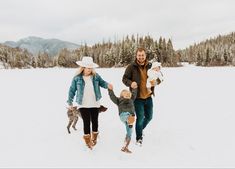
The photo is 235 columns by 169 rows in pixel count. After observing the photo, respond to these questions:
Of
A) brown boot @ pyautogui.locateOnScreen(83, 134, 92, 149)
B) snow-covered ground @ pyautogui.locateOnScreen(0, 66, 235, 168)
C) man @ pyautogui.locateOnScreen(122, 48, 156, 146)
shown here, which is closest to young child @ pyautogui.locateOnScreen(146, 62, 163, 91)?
man @ pyautogui.locateOnScreen(122, 48, 156, 146)

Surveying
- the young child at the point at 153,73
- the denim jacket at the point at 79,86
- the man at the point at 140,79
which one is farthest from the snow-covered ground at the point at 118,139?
the young child at the point at 153,73

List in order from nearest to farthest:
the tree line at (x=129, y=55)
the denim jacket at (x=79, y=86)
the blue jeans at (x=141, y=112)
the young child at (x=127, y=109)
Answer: the young child at (x=127, y=109) → the denim jacket at (x=79, y=86) → the blue jeans at (x=141, y=112) → the tree line at (x=129, y=55)

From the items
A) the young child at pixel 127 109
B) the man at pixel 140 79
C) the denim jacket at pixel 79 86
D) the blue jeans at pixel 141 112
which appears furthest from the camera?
the blue jeans at pixel 141 112

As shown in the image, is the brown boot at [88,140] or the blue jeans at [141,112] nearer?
the brown boot at [88,140]

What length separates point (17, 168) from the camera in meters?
6.39

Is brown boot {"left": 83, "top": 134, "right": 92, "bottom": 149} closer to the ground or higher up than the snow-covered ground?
higher up

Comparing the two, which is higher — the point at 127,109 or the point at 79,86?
the point at 79,86

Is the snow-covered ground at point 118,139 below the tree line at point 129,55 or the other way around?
below

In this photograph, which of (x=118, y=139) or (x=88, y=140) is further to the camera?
(x=118, y=139)

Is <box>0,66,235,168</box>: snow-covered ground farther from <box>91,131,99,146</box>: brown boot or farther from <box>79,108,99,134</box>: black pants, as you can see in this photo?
<box>79,108,99,134</box>: black pants

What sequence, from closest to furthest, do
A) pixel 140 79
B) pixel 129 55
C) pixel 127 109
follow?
pixel 127 109, pixel 140 79, pixel 129 55

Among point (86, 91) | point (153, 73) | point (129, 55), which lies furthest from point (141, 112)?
point (129, 55)

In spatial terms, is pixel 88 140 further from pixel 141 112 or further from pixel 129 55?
pixel 129 55

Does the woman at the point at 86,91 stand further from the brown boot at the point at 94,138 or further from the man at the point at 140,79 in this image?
the man at the point at 140,79
